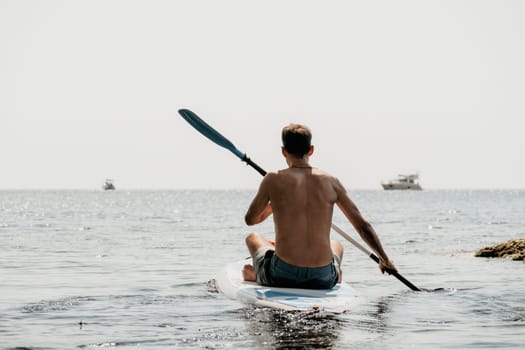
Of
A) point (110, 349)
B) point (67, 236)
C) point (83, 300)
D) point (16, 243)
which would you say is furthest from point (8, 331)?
point (67, 236)

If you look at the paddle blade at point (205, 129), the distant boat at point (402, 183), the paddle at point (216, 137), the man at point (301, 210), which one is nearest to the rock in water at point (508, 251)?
the paddle at point (216, 137)

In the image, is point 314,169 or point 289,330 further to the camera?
point 314,169

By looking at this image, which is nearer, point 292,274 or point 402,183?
point 292,274

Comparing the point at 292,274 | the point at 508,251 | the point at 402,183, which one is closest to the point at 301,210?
the point at 292,274

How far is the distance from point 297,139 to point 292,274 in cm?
147

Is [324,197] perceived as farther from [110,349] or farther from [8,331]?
[8,331]

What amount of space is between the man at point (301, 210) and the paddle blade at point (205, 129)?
9.00 feet

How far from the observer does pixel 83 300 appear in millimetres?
10922

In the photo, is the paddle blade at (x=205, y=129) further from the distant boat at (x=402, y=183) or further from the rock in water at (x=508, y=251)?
the distant boat at (x=402, y=183)

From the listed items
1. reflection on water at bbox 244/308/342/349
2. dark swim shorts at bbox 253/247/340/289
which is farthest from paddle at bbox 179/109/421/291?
reflection on water at bbox 244/308/342/349

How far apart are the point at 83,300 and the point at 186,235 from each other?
755 inches

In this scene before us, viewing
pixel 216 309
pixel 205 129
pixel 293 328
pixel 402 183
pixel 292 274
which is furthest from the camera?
pixel 402 183

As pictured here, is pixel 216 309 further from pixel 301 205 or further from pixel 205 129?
pixel 205 129

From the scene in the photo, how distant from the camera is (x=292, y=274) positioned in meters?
8.82
